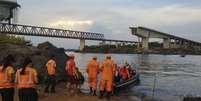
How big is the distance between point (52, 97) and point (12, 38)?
17957 millimetres

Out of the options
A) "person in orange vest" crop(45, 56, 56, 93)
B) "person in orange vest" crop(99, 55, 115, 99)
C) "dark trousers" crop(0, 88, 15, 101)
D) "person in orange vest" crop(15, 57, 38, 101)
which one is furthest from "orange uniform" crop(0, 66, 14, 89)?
"person in orange vest" crop(45, 56, 56, 93)

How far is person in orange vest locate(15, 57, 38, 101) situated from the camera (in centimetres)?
1304

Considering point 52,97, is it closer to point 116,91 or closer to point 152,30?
point 116,91

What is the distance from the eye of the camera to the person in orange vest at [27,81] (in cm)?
1304

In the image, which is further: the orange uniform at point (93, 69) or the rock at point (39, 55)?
the rock at point (39, 55)

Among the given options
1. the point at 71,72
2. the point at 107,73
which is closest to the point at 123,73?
the point at 71,72

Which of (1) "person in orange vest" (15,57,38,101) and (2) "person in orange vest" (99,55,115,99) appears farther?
(2) "person in orange vest" (99,55,115,99)

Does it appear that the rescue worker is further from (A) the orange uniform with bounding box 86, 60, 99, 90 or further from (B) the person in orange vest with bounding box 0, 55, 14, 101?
(B) the person in orange vest with bounding box 0, 55, 14, 101

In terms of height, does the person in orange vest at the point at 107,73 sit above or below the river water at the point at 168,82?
above

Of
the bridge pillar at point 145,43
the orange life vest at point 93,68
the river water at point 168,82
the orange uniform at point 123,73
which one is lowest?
the river water at point 168,82

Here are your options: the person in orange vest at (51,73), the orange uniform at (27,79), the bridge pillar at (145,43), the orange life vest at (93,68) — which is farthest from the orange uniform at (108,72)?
the bridge pillar at (145,43)

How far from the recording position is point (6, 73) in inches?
545

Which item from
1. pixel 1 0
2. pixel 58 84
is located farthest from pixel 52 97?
pixel 1 0

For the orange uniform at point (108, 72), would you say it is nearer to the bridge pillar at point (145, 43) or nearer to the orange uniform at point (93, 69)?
the orange uniform at point (93, 69)
